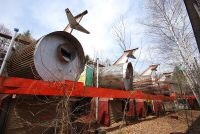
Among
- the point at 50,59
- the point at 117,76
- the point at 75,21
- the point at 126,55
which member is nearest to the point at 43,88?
the point at 50,59

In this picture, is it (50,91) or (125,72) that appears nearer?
(50,91)

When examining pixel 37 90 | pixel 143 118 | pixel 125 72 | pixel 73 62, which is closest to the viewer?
pixel 37 90

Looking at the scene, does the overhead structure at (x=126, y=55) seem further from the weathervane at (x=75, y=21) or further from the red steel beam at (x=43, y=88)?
the red steel beam at (x=43, y=88)

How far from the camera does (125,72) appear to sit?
9.89 metres

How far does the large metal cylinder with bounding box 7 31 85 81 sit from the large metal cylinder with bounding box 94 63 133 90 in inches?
107

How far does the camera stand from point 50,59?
664cm

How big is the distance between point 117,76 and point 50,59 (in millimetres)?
4242

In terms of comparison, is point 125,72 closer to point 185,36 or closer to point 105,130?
point 105,130

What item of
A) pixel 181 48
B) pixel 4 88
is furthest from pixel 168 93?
pixel 4 88

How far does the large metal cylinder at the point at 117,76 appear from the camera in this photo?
9.95 metres

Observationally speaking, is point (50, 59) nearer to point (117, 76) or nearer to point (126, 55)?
point (117, 76)

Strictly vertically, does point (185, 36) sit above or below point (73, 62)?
above

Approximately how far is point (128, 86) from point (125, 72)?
0.90 meters

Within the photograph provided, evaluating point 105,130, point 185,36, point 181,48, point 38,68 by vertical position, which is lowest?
point 105,130
